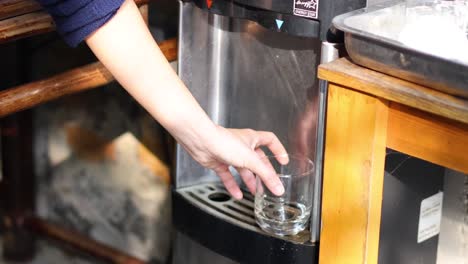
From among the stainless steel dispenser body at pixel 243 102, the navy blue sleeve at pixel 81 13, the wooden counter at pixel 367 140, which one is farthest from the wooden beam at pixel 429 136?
the navy blue sleeve at pixel 81 13

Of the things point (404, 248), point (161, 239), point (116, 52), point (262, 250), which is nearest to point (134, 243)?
point (161, 239)

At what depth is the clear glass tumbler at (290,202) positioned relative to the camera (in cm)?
137

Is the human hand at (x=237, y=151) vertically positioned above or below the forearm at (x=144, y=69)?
below

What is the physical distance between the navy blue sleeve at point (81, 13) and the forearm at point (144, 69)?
0.05 feet

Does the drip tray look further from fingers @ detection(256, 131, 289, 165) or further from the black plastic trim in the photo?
fingers @ detection(256, 131, 289, 165)

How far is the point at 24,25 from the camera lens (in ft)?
4.09

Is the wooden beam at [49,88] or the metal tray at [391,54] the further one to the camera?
the wooden beam at [49,88]

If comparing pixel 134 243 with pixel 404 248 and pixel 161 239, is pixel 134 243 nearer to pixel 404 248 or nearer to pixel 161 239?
pixel 161 239

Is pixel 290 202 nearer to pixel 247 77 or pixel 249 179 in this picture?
pixel 249 179

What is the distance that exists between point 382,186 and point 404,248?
0.56ft

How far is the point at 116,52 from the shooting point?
113cm

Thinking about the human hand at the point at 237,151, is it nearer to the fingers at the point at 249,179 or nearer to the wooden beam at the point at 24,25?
the fingers at the point at 249,179

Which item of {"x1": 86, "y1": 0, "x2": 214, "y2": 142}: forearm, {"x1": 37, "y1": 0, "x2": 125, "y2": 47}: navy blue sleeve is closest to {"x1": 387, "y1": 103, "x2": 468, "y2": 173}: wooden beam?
{"x1": 86, "y1": 0, "x2": 214, "y2": 142}: forearm

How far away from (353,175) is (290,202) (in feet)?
0.66
